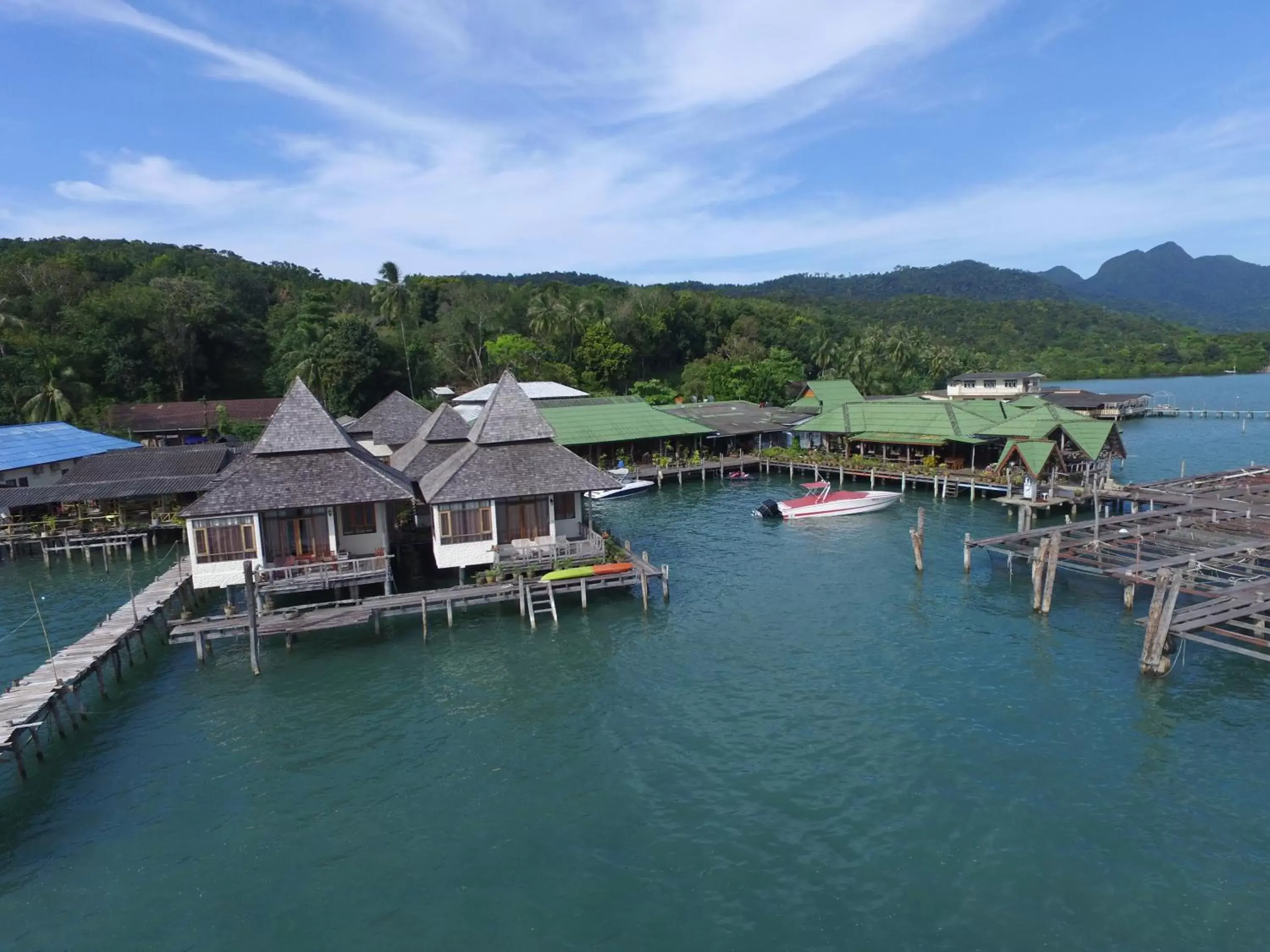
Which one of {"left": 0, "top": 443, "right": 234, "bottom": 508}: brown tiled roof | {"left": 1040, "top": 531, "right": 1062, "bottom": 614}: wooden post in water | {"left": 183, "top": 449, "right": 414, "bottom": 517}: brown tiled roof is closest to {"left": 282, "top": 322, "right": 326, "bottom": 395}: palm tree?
{"left": 0, "top": 443, "right": 234, "bottom": 508}: brown tiled roof

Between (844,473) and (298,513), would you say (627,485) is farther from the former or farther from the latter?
(298,513)

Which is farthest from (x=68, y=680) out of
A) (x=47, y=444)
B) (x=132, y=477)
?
(x=47, y=444)

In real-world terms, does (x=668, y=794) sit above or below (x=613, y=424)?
below

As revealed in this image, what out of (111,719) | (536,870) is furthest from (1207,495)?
(111,719)

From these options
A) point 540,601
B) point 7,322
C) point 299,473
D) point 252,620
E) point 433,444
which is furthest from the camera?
point 7,322

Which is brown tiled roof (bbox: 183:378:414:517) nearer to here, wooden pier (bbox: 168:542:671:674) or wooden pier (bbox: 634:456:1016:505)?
wooden pier (bbox: 168:542:671:674)

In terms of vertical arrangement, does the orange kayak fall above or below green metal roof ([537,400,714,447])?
below

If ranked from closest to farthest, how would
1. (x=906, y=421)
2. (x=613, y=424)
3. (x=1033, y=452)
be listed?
(x=1033, y=452)
(x=906, y=421)
(x=613, y=424)

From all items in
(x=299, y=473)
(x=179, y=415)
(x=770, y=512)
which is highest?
(x=179, y=415)
